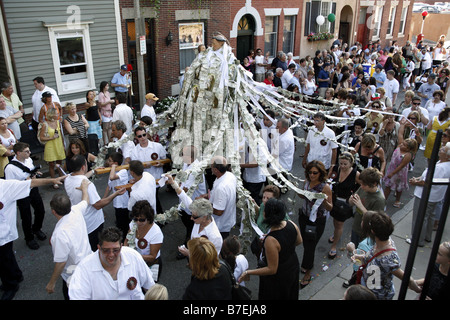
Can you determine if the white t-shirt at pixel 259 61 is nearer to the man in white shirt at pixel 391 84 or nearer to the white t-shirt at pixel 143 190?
the man in white shirt at pixel 391 84

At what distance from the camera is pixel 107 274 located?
3.37 metres

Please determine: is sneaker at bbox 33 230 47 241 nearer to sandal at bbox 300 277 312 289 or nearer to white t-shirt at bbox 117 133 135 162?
white t-shirt at bbox 117 133 135 162

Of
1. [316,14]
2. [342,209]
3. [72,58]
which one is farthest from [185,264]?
[316,14]

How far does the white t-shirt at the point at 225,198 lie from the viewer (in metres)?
4.93

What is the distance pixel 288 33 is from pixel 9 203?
16908mm

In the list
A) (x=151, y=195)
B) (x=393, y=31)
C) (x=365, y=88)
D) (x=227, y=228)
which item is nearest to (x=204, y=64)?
(x=151, y=195)

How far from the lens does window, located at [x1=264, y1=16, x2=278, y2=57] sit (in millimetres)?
17703

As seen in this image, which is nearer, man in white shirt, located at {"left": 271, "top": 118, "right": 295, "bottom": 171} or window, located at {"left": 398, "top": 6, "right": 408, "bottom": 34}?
man in white shirt, located at {"left": 271, "top": 118, "right": 295, "bottom": 171}

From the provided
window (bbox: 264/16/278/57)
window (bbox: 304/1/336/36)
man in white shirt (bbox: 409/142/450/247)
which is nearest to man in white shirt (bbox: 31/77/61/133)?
man in white shirt (bbox: 409/142/450/247)

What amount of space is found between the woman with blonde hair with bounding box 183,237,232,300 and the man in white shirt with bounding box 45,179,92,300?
146 centimetres

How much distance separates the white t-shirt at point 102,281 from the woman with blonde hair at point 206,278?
61 cm

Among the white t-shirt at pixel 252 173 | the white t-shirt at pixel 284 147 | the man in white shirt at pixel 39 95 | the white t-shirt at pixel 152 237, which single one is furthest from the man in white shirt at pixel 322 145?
the man in white shirt at pixel 39 95

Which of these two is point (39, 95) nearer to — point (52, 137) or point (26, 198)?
point (52, 137)

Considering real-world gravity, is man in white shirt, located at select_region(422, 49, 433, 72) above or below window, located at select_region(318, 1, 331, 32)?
below
